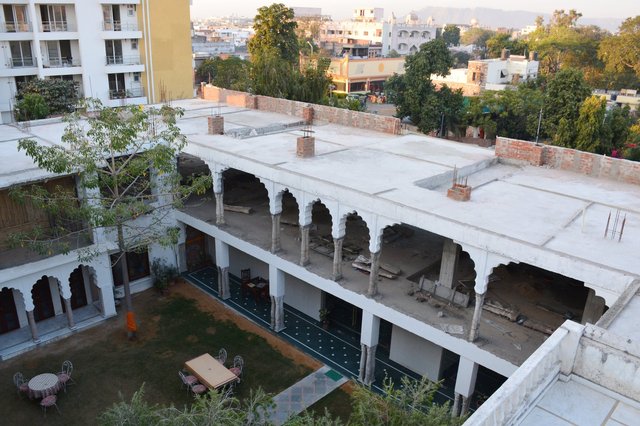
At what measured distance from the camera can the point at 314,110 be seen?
28.0m

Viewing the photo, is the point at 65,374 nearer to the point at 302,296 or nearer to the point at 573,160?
the point at 302,296

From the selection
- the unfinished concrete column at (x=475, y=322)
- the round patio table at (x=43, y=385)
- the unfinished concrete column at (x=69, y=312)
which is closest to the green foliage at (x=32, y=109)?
the unfinished concrete column at (x=69, y=312)

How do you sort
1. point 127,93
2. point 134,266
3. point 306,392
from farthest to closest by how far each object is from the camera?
point 127,93 < point 134,266 < point 306,392

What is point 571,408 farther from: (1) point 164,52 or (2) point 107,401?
(1) point 164,52

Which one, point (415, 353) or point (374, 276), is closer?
point (374, 276)

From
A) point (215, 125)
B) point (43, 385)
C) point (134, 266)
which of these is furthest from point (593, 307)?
point (134, 266)

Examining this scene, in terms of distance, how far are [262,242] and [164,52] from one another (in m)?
28.0

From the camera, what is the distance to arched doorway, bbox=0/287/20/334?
18.1 meters

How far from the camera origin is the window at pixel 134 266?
2097cm

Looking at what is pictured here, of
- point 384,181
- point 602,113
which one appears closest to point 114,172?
point 384,181

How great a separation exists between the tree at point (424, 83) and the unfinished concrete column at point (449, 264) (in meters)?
24.4

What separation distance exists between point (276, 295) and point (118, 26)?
2946 cm

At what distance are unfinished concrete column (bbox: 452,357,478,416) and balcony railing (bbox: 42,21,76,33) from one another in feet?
116

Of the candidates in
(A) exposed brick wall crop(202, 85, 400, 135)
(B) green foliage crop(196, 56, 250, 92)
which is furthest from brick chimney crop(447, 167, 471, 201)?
(B) green foliage crop(196, 56, 250, 92)
